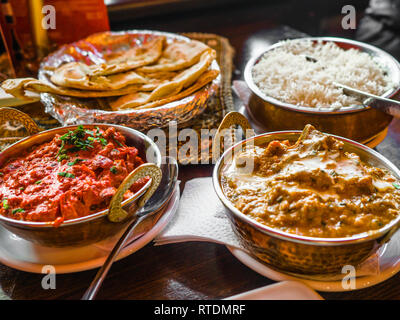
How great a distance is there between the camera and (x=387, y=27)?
2.91m

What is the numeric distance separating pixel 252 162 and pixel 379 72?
0.88m

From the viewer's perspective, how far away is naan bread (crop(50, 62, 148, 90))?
53.9 inches

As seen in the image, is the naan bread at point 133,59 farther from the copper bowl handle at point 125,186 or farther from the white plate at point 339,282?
the white plate at point 339,282

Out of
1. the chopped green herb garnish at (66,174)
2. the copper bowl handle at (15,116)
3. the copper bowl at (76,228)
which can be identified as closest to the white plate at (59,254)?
the copper bowl at (76,228)

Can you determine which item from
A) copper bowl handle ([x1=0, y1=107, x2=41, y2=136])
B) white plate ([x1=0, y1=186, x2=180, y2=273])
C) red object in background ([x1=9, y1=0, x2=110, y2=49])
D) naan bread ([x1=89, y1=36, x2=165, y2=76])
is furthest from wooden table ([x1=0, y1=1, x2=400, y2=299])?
red object in background ([x1=9, y1=0, x2=110, y2=49])

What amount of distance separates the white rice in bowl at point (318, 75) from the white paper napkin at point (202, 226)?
0.57 metres

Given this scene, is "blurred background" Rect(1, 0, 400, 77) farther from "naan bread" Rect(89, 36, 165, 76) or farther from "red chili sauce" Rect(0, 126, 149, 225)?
"red chili sauce" Rect(0, 126, 149, 225)

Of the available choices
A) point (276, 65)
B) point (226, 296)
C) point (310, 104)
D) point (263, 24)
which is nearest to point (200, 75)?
point (276, 65)

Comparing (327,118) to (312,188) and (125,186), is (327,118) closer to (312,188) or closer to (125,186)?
(312,188)

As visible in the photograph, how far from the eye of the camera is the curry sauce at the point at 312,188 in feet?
2.59

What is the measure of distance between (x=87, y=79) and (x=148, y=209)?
2.30ft

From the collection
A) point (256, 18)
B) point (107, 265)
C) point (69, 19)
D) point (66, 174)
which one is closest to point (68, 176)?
point (66, 174)

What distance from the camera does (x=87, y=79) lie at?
4.61 ft

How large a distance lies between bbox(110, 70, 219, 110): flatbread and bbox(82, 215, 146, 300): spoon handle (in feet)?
1.74
